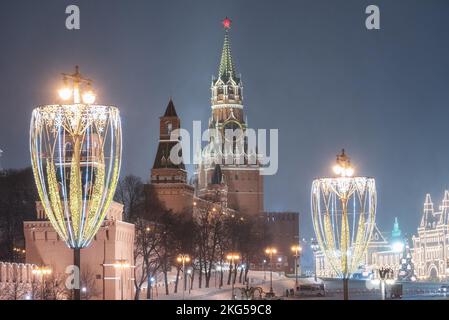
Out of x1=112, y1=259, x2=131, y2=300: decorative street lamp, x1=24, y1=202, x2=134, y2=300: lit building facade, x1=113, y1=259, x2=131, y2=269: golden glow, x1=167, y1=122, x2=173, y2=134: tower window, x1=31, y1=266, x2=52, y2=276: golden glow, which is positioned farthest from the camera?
x1=167, y1=122, x2=173, y2=134: tower window

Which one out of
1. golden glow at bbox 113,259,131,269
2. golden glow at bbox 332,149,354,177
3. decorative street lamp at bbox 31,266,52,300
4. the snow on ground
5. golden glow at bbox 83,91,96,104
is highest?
golden glow at bbox 83,91,96,104

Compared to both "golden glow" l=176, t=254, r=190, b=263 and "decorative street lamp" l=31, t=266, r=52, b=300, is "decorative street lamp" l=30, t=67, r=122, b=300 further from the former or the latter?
"golden glow" l=176, t=254, r=190, b=263

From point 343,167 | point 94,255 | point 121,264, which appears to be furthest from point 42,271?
point 343,167

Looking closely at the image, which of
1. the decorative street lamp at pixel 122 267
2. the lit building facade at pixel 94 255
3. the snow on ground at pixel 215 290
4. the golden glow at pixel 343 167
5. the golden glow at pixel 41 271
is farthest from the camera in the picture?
the snow on ground at pixel 215 290

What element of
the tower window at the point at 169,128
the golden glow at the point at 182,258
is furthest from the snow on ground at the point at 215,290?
Answer: the tower window at the point at 169,128

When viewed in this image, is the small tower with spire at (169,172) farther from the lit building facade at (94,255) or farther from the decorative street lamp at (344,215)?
the decorative street lamp at (344,215)

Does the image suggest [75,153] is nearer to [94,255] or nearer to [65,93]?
[65,93]

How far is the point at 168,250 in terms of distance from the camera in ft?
338

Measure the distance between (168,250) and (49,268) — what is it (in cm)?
1588

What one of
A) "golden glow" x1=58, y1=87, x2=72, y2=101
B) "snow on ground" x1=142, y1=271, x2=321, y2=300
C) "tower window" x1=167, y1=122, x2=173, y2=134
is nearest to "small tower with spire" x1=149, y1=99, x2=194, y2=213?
"tower window" x1=167, y1=122, x2=173, y2=134

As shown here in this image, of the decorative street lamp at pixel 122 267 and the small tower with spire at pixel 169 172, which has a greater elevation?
the small tower with spire at pixel 169 172
